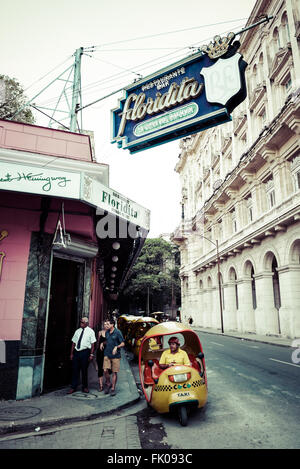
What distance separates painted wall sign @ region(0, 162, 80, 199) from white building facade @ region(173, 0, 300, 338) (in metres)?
14.6

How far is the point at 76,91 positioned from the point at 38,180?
194 inches

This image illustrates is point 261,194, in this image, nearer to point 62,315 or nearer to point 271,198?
point 271,198

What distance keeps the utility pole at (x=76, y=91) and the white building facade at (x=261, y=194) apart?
33.6ft

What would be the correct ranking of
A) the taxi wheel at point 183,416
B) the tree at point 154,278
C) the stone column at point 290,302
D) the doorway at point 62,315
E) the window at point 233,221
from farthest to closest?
1. the tree at point 154,278
2. the window at point 233,221
3. the stone column at point 290,302
4. the doorway at point 62,315
5. the taxi wheel at point 183,416

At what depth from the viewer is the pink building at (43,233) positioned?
6.53 metres

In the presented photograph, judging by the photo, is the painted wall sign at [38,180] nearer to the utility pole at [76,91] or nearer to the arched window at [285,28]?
the utility pole at [76,91]

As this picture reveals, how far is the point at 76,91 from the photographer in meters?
9.88

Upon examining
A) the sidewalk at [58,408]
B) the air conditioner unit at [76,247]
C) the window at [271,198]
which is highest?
the window at [271,198]

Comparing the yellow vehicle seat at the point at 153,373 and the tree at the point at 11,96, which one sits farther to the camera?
the tree at the point at 11,96

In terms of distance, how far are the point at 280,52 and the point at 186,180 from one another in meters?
32.3

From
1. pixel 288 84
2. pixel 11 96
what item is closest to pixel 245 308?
pixel 288 84

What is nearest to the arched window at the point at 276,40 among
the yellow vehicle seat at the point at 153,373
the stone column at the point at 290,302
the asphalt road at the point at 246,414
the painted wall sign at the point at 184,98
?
the stone column at the point at 290,302

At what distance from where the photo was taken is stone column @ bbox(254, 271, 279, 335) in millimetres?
23109
